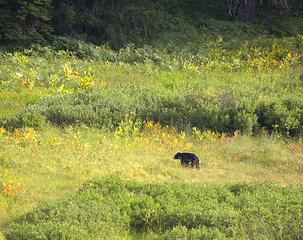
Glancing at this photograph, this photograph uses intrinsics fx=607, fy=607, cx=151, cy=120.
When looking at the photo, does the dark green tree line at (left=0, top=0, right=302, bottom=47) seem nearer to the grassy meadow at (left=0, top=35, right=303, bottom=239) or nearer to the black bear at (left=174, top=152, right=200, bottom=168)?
the grassy meadow at (left=0, top=35, right=303, bottom=239)

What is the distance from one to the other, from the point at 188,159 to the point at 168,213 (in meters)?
3.62

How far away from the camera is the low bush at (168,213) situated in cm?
815

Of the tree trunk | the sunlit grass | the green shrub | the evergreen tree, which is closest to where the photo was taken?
the sunlit grass

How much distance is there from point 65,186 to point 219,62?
1350 centimetres

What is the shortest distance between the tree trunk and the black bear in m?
18.8

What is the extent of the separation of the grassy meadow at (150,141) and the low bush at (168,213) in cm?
2

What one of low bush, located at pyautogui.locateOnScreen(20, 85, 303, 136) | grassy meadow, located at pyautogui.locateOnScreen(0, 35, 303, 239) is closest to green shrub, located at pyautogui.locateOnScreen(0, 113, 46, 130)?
grassy meadow, located at pyautogui.locateOnScreen(0, 35, 303, 239)

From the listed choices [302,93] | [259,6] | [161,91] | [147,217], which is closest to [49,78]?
[161,91]

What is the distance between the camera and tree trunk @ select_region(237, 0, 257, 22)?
30.2m

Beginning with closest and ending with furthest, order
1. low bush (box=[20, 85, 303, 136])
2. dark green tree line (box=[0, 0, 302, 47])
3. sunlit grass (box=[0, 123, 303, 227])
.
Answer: sunlit grass (box=[0, 123, 303, 227]) < low bush (box=[20, 85, 303, 136]) < dark green tree line (box=[0, 0, 302, 47])

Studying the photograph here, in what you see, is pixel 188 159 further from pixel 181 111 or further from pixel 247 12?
pixel 247 12

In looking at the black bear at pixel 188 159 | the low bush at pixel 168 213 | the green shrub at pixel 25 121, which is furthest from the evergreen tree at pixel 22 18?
the low bush at pixel 168 213

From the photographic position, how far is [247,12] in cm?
3034

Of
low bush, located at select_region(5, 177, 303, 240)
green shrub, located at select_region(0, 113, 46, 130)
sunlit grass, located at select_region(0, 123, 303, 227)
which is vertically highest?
low bush, located at select_region(5, 177, 303, 240)
